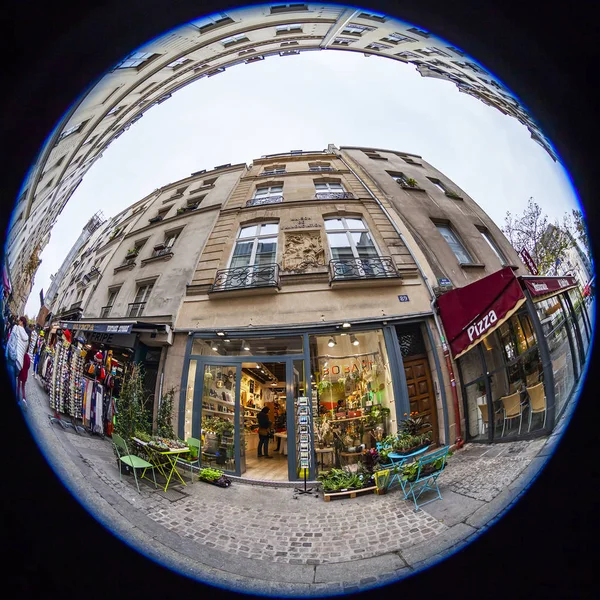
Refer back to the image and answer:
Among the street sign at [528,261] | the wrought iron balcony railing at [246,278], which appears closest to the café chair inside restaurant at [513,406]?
the street sign at [528,261]

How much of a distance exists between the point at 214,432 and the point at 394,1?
1947 millimetres

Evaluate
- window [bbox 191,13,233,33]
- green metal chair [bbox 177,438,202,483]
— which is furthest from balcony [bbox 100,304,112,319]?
window [bbox 191,13,233,33]

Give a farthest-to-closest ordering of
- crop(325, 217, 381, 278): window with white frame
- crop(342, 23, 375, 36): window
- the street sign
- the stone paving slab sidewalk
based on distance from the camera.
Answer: crop(342, 23, 375, 36): window → crop(325, 217, 381, 278): window with white frame → the street sign → the stone paving slab sidewalk

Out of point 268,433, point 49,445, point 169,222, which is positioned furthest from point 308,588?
point 169,222

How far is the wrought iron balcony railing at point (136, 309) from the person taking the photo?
1198 mm

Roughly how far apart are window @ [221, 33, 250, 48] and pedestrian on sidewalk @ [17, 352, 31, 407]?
1.98m

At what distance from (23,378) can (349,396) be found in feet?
4.45

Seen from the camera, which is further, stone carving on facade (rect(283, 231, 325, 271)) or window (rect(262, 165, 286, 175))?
window (rect(262, 165, 286, 175))

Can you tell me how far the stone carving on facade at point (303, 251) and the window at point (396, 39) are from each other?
1.09 m

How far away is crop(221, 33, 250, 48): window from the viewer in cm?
167

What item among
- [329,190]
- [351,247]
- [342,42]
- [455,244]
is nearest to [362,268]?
[351,247]

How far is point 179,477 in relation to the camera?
1072 millimetres

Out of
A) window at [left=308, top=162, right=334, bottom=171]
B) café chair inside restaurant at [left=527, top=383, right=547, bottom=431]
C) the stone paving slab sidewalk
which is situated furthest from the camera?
window at [left=308, top=162, right=334, bottom=171]

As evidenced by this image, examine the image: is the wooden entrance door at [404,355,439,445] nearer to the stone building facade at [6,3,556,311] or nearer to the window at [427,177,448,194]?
the window at [427,177,448,194]
